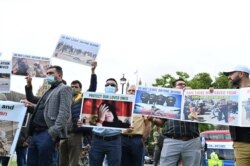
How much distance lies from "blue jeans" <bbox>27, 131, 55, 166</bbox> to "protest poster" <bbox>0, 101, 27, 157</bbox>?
0.38 m

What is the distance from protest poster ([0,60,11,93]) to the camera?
793 cm

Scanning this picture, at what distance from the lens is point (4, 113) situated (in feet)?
22.0

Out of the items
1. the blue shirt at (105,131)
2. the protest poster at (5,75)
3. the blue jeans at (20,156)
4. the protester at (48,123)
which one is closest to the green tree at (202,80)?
the blue jeans at (20,156)

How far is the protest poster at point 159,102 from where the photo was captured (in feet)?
21.4

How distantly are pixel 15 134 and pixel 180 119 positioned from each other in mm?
2518

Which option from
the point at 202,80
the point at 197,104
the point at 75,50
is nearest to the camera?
the point at 197,104

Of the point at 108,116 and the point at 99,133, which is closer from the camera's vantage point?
the point at 108,116

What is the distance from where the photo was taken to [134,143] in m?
7.93

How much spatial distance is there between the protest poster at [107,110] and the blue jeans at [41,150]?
2.75ft

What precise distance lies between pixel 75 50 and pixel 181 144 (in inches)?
117

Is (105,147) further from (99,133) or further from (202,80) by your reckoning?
(202,80)

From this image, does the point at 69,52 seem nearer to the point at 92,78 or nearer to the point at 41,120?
the point at 92,78

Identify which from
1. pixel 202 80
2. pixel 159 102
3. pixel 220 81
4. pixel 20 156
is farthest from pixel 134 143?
pixel 202 80

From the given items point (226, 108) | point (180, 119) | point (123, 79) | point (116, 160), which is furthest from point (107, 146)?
point (123, 79)
